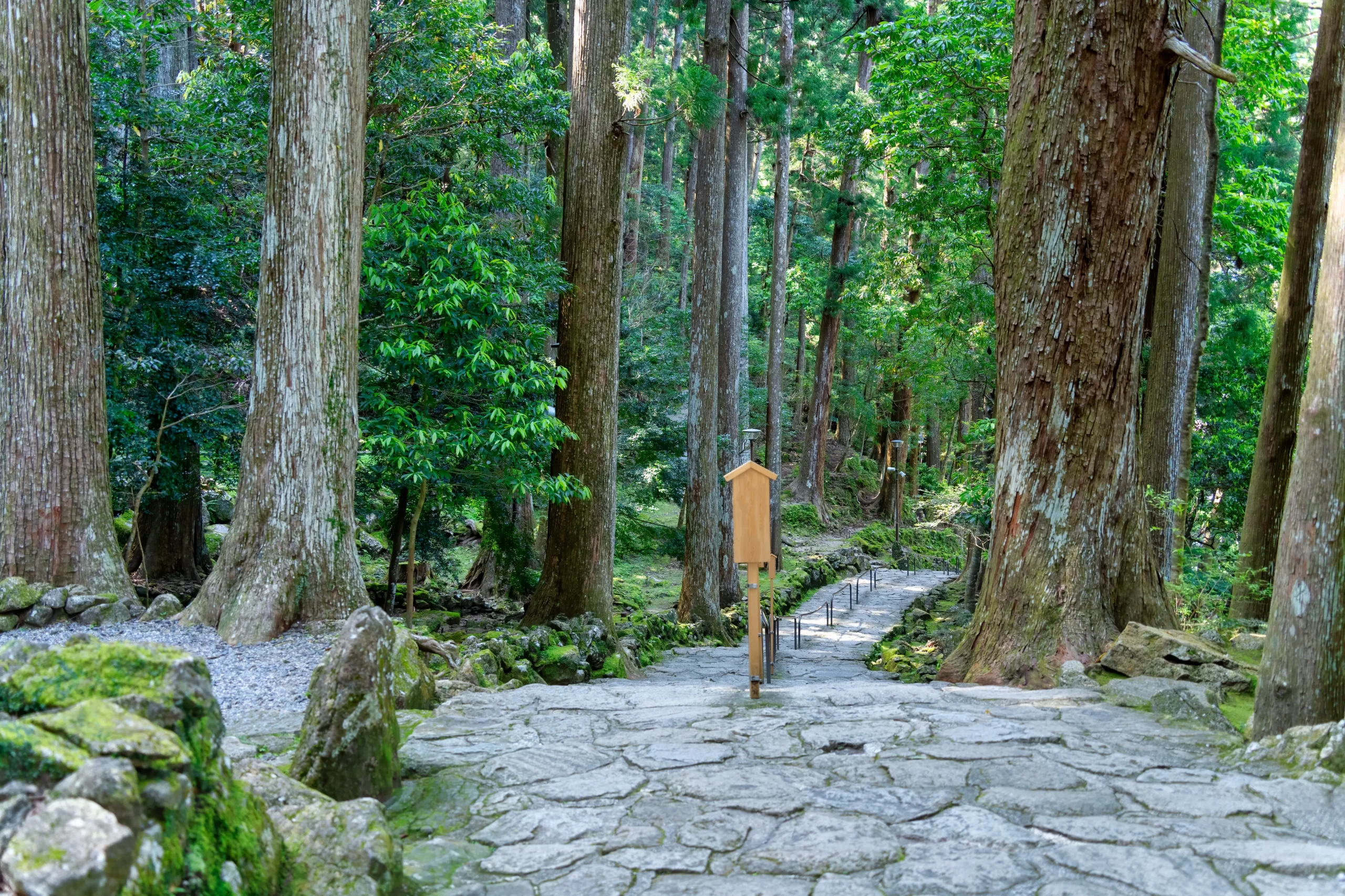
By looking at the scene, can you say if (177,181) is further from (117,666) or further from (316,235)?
(117,666)

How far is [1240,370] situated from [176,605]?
15.1 m

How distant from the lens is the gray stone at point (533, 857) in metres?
3.00

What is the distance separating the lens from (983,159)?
1207 cm

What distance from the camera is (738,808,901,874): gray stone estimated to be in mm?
2971

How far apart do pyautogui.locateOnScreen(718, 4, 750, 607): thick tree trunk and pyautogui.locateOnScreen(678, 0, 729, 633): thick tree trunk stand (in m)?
1.40

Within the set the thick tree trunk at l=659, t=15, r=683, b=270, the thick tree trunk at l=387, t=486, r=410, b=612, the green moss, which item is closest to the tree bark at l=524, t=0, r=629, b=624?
the thick tree trunk at l=387, t=486, r=410, b=612

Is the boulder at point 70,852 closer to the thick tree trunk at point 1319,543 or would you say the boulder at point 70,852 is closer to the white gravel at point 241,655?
the white gravel at point 241,655

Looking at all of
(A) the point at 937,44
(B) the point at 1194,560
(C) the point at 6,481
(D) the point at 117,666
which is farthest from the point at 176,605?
(B) the point at 1194,560

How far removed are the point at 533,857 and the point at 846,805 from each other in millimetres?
1203

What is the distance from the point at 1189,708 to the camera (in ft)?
15.8

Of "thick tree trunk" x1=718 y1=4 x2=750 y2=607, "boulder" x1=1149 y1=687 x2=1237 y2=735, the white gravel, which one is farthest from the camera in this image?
"thick tree trunk" x1=718 y1=4 x2=750 y2=607

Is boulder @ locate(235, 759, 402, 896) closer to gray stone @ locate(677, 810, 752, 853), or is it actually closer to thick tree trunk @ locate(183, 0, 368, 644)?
gray stone @ locate(677, 810, 752, 853)

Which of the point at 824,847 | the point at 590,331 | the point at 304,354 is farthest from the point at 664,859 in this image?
the point at 590,331

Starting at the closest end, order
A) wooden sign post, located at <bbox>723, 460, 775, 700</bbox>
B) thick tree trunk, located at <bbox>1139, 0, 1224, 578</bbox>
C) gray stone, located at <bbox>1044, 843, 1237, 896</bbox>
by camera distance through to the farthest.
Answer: gray stone, located at <bbox>1044, 843, 1237, 896</bbox> → wooden sign post, located at <bbox>723, 460, 775, 700</bbox> → thick tree trunk, located at <bbox>1139, 0, 1224, 578</bbox>
